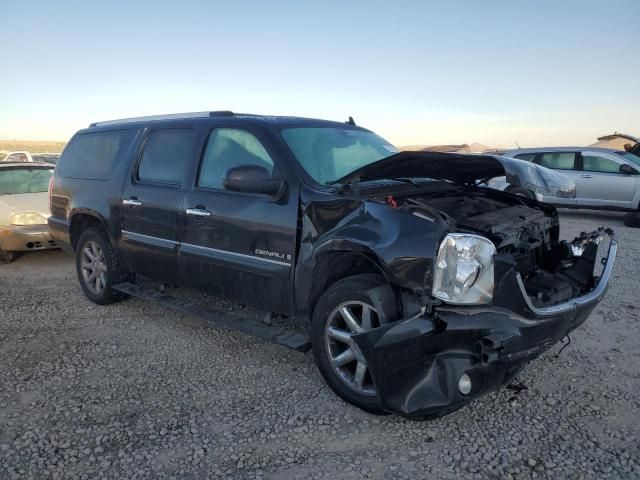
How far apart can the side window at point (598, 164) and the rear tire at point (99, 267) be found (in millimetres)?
10355

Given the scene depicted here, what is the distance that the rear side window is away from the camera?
5.12m

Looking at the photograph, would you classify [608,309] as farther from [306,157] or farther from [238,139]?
[238,139]

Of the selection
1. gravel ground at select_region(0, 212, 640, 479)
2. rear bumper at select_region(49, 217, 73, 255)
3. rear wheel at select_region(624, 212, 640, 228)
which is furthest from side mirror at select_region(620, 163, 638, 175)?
rear bumper at select_region(49, 217, 73, 255)

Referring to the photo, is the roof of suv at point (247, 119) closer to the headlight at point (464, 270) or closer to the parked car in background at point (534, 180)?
the parked car in background at point (534, 180)

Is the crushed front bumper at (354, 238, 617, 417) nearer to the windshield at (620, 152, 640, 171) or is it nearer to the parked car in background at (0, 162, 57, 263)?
the parked car in background at (0, 162, 57, 263)

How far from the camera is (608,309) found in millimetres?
5008

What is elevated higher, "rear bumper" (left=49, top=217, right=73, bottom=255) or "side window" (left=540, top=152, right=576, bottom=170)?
"side window" (left=540, top=152, right=576, bottom=170)

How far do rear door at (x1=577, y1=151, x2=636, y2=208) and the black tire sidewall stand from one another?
1010 centimetres

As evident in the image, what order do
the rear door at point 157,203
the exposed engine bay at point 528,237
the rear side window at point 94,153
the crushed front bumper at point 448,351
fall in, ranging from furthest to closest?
the rear side window at point 94,153 < the rear door at point 157,203 < the exposed engine bay at point 528,237 < the crushed front bumper at point 448,351

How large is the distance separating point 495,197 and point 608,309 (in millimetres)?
2039

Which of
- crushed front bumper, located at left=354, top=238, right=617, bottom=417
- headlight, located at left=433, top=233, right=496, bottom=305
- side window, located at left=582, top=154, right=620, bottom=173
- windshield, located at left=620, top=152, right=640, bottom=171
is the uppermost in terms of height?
windshield, located at left=620, top=152, right=640, bottom=171

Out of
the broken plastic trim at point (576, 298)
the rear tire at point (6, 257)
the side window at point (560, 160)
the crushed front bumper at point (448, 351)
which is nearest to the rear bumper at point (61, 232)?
the rear tire at point (6, 257)

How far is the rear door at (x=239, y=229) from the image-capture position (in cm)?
361

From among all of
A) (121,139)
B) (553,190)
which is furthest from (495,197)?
(121,139)
